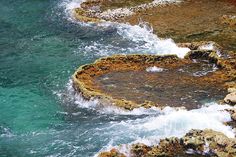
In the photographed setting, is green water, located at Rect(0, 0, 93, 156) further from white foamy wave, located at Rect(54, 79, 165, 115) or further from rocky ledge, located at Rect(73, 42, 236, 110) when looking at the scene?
rocky ledge, located at Rect(73, 42, 236, 110)

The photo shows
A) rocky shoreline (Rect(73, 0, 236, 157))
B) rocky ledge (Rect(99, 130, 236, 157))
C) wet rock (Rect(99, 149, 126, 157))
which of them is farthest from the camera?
rocky shoreline (Rect(73, 0, 236, 157))

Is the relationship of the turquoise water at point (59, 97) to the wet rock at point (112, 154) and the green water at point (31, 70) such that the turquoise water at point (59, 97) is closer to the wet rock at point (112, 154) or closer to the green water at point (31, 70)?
the green water at point (31, 70)

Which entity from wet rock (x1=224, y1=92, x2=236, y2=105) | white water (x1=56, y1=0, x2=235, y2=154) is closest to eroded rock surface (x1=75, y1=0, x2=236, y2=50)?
wet rock (x1=224, y1=92, x2=236, y2=105)

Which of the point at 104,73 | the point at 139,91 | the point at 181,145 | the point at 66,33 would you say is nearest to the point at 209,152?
the point at 181,145

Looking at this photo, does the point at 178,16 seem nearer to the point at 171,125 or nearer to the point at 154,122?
the point at 154,122

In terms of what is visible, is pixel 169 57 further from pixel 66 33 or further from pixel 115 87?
pixel 66 33
